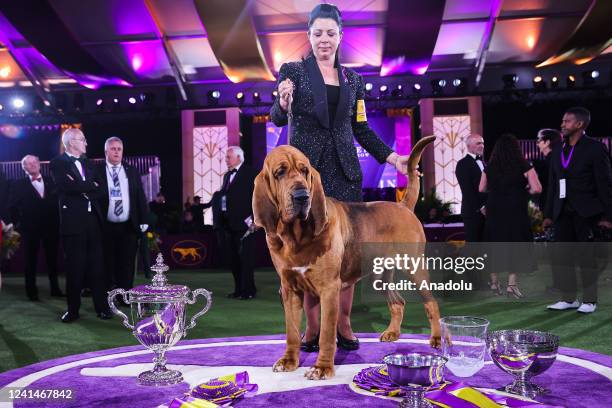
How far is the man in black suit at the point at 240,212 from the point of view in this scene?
7367 mm

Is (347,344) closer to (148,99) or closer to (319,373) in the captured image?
(319,373)

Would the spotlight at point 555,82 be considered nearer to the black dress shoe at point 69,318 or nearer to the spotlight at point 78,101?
the spotlight at point 78,101

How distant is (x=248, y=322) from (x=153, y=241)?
5.37 m

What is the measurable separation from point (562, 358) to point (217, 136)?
1548cm

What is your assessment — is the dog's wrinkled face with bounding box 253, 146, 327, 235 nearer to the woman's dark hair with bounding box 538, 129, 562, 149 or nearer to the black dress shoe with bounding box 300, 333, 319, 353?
the black dress shoe with bounding box 300, 333, 319, 353

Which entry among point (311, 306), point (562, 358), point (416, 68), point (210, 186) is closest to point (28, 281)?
point (311, 306)

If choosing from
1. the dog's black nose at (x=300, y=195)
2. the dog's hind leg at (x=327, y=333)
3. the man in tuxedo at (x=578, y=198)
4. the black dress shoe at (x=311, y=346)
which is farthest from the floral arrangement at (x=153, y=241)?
the dog's black nose at (x=300, y=195)

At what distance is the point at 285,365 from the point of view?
3006mm

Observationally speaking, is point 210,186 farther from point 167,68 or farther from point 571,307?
point 571,307

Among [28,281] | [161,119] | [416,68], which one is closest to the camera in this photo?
[28,281]

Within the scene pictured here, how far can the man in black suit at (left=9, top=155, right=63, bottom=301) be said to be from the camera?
7.68 metres

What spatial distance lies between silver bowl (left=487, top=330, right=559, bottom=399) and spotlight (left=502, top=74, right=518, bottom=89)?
1531 cm

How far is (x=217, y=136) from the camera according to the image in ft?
58.3

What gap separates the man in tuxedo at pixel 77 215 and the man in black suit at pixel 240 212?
2104 millimetres
